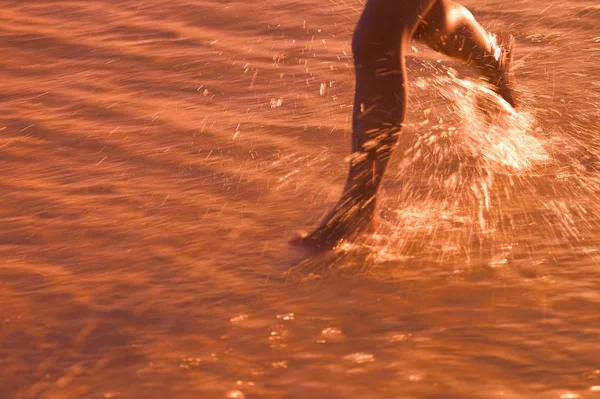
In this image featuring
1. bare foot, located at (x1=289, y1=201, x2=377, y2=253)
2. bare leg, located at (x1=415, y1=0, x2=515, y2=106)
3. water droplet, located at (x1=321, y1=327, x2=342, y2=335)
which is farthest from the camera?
bare leg, located at (x1=415, y1=0, x2=515, y2=106)

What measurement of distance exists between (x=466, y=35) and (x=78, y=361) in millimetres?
1382

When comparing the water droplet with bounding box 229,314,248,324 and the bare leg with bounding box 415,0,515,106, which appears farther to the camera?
the bare leg with bounding box 415,0,515,106

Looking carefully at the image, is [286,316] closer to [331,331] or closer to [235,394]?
[331,331]

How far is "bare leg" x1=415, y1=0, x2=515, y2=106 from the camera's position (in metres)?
2.49

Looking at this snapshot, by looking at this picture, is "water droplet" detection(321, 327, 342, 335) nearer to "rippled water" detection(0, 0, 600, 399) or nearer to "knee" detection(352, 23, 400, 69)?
"rippled water" detection(0, 0, 600, 399)

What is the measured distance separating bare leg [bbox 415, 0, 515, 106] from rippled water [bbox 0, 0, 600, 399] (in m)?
0.10

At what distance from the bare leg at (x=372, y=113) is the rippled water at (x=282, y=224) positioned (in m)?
0.06

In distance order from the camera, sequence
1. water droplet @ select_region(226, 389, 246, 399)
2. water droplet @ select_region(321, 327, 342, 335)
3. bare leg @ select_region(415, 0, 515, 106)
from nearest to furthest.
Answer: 1. water droplet @ select_region(226, 389, 246, 399)
2. water droplet @ select_region(321, 327, 342, 335)
3. bare leg @ select_region(415, 0, 515, 106)

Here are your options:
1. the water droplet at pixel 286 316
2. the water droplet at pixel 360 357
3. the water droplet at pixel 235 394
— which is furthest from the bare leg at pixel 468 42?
the water droplet at pixel 235 394

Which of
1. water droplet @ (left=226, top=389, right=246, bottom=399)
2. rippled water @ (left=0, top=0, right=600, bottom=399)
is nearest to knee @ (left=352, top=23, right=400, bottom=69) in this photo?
rippled water @ (left=0, top=0, right=600, bottom=399)

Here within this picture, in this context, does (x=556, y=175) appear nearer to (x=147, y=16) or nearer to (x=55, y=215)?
(x=55, y=215)

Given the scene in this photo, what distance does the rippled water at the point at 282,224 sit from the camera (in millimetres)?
1748

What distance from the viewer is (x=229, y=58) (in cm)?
365

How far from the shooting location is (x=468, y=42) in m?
2.70
